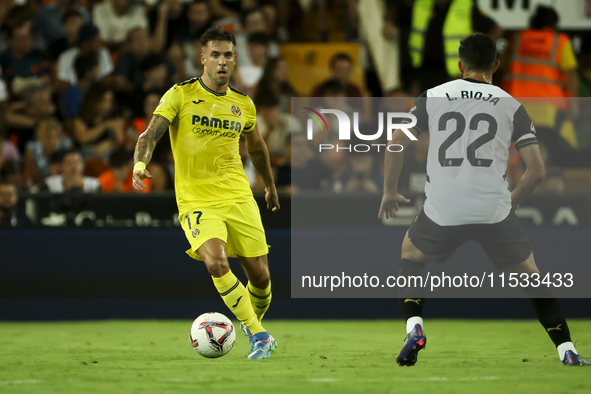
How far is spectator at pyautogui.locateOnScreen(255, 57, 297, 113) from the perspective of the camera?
38.2 ft

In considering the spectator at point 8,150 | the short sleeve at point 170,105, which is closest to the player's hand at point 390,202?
the short sleeve at point 170,105

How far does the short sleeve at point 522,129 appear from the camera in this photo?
18.6 feet

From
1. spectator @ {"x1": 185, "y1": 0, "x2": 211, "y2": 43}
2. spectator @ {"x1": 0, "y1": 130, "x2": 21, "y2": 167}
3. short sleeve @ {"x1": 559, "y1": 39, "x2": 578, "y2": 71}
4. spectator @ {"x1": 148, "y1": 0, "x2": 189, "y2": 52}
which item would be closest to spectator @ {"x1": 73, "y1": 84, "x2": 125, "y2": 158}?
spectator @ {"x1": 0, "y1": 130, "x2": 21, "y2": 167}

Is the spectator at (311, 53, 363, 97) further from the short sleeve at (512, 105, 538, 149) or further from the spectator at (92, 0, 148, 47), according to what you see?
the short sleeve at (512, 105, 538, 149)

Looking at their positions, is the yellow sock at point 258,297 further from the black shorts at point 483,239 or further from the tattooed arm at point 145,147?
the black shorts at point 483,239

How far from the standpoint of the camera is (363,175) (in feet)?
31.9

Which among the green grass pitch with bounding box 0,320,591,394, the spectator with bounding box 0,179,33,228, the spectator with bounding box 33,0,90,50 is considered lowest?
the green grass pitch with bounding box 0,320,591,394

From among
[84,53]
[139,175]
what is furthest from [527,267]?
[84,53]

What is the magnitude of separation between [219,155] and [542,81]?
6.43 meters

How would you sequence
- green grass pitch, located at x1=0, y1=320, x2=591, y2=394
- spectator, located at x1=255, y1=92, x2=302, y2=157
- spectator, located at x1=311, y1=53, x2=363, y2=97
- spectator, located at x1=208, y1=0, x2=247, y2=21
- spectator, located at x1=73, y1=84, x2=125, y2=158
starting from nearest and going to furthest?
green grass pitch, located at x1=0, y1=320, x2=591, y2=394
spectator, located at x1=255, y1=92, x2=302, y2=157
spectator, located at x1=73, y1=84, x2=125, y2=158
spectator, located at x1=311, y1=53, x2=363, y2=97
spectator, located at x1=208, y1=0, x2=247, y2=21

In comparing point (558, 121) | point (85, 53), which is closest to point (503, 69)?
point (558, 121)

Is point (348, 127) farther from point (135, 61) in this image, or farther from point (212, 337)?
point (212, 337)

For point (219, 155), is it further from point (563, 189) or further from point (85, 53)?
point (85, 53)

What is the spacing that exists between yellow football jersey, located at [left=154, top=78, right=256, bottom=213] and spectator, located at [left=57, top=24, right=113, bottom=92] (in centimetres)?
629
